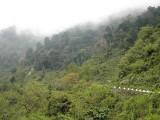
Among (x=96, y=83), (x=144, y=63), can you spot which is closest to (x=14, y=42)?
(x=96, y=83)

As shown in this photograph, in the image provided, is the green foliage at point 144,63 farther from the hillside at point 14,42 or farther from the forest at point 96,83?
the hillside at point 14,42

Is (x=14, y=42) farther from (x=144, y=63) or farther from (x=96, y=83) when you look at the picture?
(x=144, y=63)

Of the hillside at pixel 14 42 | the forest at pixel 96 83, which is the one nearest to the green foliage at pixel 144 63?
the forest at pixel 96 83

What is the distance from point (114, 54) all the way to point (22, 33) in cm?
8981

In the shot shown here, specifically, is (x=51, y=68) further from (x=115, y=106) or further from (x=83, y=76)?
(x=115, y=106)

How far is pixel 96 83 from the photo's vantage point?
3272 centimetres

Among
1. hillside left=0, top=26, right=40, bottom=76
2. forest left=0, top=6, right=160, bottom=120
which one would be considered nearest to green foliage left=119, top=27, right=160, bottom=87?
forest left=0, top=6, right=160, bottom=120

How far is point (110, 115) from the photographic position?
19.6 meters

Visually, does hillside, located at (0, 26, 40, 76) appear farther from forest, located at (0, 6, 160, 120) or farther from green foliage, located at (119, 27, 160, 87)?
green foliage, located at (119, 27, 160, 87)

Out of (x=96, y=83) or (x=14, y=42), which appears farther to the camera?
(x=14, y=42)

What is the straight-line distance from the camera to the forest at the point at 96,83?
19.5m

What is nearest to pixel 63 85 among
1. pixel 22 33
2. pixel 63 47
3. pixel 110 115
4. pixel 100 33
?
pixel 110 115

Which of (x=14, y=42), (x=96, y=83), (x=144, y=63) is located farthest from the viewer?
(x=14, y=42)

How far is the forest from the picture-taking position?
19505 millimetres
